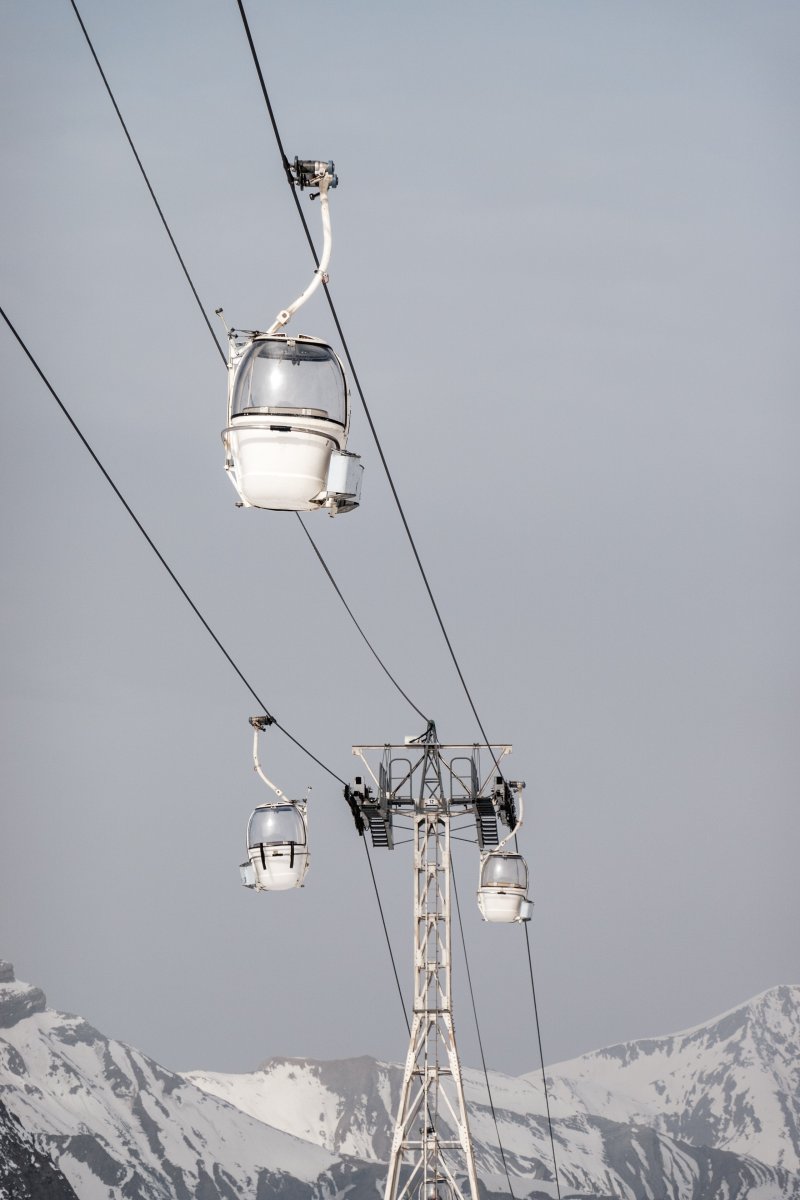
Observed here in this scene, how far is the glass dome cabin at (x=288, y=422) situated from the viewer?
9.71m

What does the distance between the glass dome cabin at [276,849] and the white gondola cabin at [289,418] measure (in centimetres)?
1388

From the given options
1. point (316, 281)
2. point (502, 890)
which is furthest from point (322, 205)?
point (502, 890)

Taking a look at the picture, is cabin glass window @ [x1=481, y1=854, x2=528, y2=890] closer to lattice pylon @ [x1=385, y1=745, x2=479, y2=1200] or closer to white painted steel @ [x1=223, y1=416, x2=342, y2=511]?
lattice pylon @ [x1=385, y1=745, x2=479, y2=1200]

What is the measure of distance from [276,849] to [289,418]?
14.3m

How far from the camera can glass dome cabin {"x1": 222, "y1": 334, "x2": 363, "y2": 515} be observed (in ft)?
31.9

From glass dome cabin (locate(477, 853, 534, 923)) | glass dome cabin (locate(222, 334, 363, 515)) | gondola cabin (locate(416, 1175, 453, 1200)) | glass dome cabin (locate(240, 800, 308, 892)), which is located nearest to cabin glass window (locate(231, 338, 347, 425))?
Answer: glass dome cabin (locate(222, 334, 363, 515))

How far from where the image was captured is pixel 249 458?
9.77 meters

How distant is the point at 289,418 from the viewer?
382 inches

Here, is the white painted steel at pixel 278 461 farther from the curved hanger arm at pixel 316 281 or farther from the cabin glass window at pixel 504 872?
the cabin glass window at pixel 504 872

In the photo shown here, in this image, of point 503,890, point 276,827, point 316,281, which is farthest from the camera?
point 503,890

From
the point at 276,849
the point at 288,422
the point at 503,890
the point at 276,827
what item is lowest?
the point at 288,422

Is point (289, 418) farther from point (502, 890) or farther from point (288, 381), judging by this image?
point (502, 890)

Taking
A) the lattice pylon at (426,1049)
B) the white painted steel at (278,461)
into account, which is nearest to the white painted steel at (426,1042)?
the lattice pylon at (426,1049)

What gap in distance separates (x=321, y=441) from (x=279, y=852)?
14147mm
